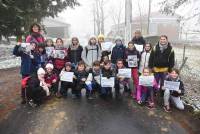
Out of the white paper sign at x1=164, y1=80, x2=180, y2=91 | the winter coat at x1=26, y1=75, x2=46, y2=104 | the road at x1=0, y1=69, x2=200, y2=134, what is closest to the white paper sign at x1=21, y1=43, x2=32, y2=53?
the winter coat at x1=26, y1=75, x2=46, y2=104

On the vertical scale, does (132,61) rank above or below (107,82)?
above

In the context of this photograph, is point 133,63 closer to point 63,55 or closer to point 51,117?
point 63,55

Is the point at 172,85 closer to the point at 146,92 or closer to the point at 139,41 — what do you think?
the point at 146,92

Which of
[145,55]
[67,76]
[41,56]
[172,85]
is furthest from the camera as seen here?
[145,55]

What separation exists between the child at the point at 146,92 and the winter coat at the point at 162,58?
397mm

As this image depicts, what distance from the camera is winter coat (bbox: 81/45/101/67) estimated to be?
9.75 meters

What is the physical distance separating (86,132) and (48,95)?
2788 mm

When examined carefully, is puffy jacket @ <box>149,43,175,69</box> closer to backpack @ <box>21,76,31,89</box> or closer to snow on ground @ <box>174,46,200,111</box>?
snow on ground @ <box>174,46,200,111</box>

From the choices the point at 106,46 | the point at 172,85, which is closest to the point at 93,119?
the point at 172,85

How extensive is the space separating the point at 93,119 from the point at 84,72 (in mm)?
2035

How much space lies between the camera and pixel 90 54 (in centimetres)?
980

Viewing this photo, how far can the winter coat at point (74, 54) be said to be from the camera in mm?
9586

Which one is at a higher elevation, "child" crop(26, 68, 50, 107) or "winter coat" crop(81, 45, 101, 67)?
"winter coat" crop(81, 45, 101, 67)

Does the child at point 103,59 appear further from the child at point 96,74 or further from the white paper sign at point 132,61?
the white paper sign at point 132,61
